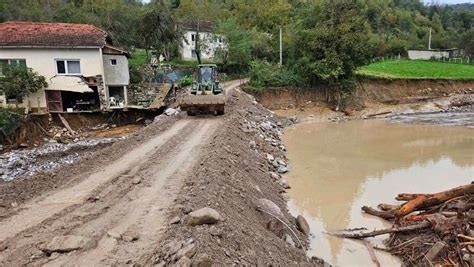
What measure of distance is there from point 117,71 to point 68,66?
11.8 feet

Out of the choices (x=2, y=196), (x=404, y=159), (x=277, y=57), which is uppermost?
(x=277, y=57)

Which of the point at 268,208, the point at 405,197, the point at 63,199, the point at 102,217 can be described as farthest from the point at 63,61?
the point at 405,197

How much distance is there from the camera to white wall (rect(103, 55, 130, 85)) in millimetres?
27609

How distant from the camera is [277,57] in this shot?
4209 cm

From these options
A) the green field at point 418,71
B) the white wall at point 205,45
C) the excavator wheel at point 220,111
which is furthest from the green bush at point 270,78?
the excavator wheel at point 220,111

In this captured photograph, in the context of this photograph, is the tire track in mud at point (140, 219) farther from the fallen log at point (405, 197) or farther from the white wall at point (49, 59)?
the white wall at point (49, 59)

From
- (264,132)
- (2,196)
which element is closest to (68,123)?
(264,132)

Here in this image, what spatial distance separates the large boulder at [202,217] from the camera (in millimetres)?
6660

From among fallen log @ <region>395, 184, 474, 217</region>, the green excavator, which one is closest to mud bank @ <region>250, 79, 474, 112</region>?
the green excavator

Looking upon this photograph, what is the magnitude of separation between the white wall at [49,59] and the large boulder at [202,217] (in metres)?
22.6

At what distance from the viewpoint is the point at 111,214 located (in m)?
7.65

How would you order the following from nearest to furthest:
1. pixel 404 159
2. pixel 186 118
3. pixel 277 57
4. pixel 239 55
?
pixel 404 159 → pixel 186 118 → pixel 239 55 → pixel 277 57

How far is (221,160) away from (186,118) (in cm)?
913

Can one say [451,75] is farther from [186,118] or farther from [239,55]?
[186,118]
